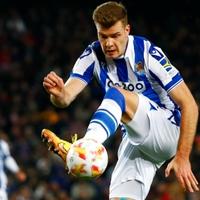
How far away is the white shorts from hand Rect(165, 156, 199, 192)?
1.48ft

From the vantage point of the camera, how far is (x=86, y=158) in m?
5.14

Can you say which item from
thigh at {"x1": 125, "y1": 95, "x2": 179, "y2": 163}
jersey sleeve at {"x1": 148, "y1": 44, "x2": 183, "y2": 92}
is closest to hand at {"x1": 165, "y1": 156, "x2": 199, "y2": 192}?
thigh at {"x1": 125, "y1": 95, "x2": 179, "y2": 163}

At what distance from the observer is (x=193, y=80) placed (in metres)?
14.4

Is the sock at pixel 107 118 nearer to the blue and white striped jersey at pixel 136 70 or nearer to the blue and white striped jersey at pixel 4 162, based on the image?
the blue and white striped jersey at pixel 136 70

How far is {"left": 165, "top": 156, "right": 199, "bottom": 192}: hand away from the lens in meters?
5.32

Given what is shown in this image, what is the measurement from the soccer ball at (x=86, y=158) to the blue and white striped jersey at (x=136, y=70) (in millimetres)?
1029

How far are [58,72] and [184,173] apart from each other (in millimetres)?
10516

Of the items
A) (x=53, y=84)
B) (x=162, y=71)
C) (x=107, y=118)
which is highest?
(x=53, y=84)

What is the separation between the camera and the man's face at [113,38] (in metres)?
5.80

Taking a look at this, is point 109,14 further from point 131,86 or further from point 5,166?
point 5,166

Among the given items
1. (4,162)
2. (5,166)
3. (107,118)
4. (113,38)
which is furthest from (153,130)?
(5,166)

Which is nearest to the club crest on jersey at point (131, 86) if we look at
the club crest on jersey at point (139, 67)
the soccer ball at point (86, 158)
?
the club crest on jersey at point (139, 67)

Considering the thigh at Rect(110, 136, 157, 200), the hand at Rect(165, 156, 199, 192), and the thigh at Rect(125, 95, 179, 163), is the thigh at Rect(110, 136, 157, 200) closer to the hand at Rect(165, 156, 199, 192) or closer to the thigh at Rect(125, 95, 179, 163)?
the thigh at Rect(125, 95, 179, 163)

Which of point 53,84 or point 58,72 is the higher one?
point 53,84
